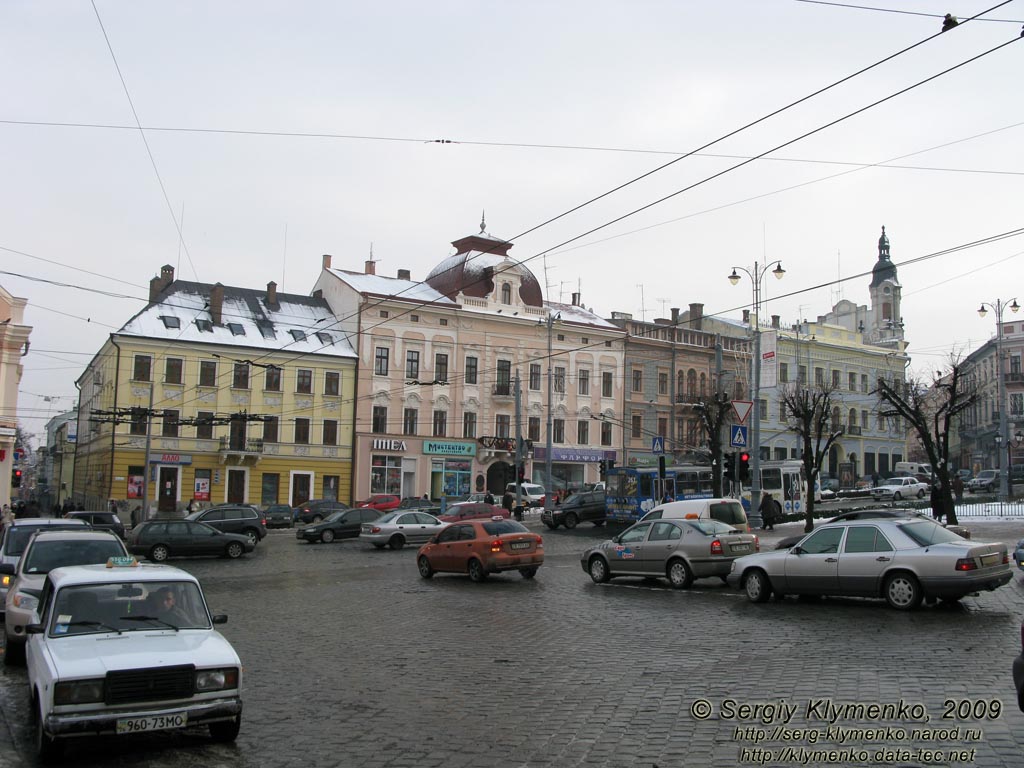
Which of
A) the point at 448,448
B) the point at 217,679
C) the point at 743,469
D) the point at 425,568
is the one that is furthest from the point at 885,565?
the point at 448,448

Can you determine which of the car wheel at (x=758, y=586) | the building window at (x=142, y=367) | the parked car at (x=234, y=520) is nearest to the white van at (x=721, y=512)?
the car wheel at (x=758, y=586)

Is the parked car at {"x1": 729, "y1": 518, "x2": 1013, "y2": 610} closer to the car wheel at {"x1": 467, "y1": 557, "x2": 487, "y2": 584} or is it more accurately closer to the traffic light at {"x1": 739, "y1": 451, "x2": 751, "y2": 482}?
the car wheel at {"x1": 467, "y1": 557, "x2": 487, "y2": 584}

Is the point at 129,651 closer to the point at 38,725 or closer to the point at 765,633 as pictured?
the point at 38,725

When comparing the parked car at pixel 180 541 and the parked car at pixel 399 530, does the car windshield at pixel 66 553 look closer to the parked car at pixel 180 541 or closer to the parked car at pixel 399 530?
the parked car at pixel 180 541

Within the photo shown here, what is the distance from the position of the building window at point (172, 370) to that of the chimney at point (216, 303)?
12.5 feet

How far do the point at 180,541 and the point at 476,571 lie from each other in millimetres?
13464

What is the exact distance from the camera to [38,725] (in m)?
7.85

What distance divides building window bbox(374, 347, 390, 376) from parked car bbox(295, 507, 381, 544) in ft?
71.6

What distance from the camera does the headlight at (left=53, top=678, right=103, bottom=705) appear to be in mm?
7402

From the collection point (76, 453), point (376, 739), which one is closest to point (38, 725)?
point (376, 739)

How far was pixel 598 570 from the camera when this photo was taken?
21.5 metres

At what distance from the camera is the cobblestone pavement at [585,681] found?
775 cm

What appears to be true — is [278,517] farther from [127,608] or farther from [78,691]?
[78,691]

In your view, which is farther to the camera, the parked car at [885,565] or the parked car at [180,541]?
the parked car at [180,541]
